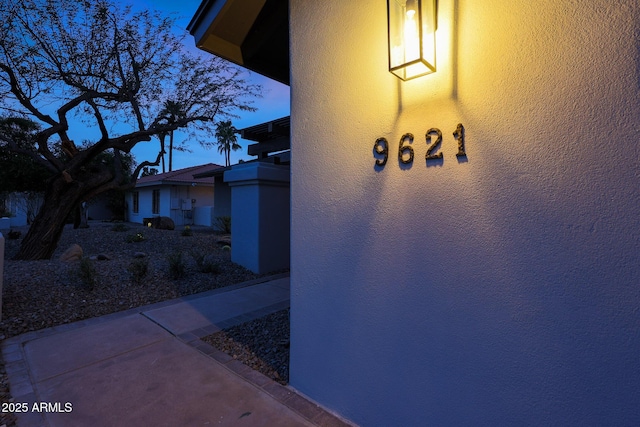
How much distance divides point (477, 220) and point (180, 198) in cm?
2222

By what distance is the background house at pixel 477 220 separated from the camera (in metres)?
1.43

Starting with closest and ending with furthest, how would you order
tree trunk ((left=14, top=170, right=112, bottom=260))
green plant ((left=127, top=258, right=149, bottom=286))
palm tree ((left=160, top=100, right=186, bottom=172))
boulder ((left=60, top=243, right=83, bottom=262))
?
green plant ((left=127, top=258, right=149, bottom=286)) < boulder ((left=60, top=243, right=83, bottom=262)) < tree trunk ((left=14, top=170, right=112, bottom=260)) < palm tree ((left=160, top=100, right=186, bottom=172))

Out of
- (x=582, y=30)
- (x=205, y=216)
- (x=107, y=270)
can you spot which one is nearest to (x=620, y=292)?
(x=582, y=30)

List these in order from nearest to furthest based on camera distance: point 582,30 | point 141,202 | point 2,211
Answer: point 582,30
point 2,211
point 141,202

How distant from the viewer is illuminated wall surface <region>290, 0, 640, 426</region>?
1.43m

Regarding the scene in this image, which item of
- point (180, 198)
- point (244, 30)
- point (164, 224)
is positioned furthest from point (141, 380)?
point (180, 198)

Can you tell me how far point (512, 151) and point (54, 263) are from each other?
26.4 ft

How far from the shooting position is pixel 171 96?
9539 mm

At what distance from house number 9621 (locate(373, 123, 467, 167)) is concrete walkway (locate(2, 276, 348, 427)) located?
6.36 ft

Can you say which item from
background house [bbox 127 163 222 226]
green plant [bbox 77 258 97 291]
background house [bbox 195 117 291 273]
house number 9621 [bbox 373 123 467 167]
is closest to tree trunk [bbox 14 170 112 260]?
green plant [bbox 77 258 97 291]

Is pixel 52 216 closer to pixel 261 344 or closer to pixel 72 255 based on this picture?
pixel 72 255

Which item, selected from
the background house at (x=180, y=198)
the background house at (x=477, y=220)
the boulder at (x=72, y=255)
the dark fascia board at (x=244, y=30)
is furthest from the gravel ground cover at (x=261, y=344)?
the background house at (x=180, y=198)

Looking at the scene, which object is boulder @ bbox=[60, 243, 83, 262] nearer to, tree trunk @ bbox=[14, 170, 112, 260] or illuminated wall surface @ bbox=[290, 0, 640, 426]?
tree trunk @ bbox=[14, 170, 112, 260]

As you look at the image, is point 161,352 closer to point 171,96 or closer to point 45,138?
point 45,138
